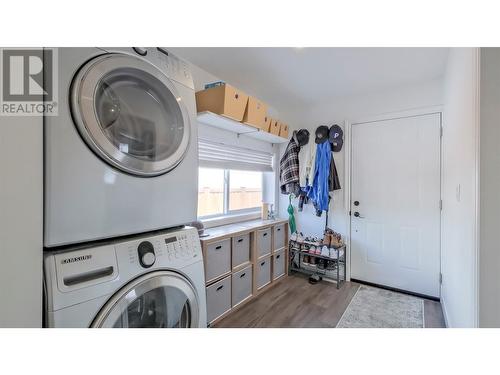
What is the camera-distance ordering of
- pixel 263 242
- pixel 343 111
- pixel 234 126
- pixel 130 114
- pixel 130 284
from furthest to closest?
pixel 343 111 → pixel 263 242 → pixel 234 126 → pixel 130 114 → pixel 130 284

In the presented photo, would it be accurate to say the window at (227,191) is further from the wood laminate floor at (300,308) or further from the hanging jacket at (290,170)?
the wood laminate floor at (300,308)

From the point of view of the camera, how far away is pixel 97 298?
766mm

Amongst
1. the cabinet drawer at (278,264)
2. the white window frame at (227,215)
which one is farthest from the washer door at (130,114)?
the cabinet drawer at (278,264)

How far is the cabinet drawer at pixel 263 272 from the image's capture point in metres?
2.51

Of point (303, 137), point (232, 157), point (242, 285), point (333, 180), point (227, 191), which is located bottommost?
point (242, 285)

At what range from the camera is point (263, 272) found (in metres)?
2.59

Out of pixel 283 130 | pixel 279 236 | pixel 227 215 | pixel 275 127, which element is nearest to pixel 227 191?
pixel 227 215

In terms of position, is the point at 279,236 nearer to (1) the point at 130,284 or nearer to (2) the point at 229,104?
(2) the point at 229,104

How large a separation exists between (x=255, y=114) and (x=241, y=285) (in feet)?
5.73

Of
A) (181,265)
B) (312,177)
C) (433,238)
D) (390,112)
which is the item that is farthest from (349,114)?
(181,265)

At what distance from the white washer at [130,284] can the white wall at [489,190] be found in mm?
1274

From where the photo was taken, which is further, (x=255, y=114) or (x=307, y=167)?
(x=307, y=167)

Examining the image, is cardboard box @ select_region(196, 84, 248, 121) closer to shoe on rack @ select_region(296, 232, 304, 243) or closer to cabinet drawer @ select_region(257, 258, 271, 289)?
cabinet drawer @ select_region(257, 258, 271, 289)

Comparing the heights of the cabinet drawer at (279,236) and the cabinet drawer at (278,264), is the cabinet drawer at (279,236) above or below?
above
